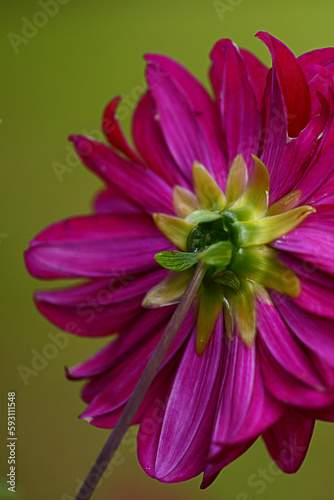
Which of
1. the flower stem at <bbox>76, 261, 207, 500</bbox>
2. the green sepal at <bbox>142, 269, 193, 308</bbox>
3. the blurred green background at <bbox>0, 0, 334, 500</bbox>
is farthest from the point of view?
the blurred green background at <bbox>0, 0, 334, 500</bbox>

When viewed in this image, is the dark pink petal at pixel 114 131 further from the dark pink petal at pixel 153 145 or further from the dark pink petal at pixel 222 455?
the dark pink petal at pixel 222 455

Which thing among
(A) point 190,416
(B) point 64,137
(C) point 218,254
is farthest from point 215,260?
(B) point 64,137

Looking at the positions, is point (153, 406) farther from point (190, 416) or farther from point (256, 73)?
point (256, 73)

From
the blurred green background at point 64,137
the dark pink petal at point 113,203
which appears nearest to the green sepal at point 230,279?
the dark pink petal at point 113,203

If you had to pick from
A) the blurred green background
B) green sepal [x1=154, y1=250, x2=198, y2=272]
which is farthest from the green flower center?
the blurred green background

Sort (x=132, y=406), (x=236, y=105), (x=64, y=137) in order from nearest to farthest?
(x=132, y=406) → (x=236, y=105) → (x=64, y=137)

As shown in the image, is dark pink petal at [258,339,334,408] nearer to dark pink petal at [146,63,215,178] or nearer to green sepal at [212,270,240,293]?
green sepal at [212,270,240,293]
